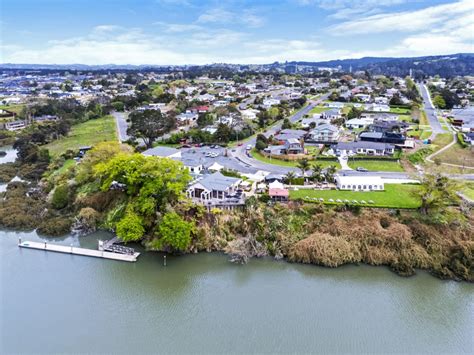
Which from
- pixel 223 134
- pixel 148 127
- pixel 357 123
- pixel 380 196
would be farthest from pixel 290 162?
pixel 357 123

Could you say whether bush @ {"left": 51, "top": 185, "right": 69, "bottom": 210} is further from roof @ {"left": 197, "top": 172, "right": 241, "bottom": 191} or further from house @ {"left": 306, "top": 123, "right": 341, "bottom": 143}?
house @ {"left": 306, "top": 123, "right": 341, "bottom": 143}

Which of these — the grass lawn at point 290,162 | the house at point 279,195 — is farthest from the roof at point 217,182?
the grass lawn at point 290,162

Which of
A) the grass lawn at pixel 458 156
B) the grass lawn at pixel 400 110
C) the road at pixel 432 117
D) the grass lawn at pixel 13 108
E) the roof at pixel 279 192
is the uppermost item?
the roof at pixel 279 192

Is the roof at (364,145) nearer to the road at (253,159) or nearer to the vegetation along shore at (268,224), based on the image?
the road at (253,159)

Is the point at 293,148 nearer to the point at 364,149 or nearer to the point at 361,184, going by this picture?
the point at 364,149

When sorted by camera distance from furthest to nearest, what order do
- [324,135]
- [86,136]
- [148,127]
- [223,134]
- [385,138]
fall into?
[86,136] → [324,135] → [223,134] → [148,127] → [385,138]

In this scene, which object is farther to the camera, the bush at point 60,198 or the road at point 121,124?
the road at point 121,124

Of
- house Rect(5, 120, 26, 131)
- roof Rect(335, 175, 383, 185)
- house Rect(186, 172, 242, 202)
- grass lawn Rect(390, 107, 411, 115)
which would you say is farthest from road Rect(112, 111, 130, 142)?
grass lawn Rect(390, 107, 411, 115)

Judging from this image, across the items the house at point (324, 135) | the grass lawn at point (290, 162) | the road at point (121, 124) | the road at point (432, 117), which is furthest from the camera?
the road at point (121, 124)
